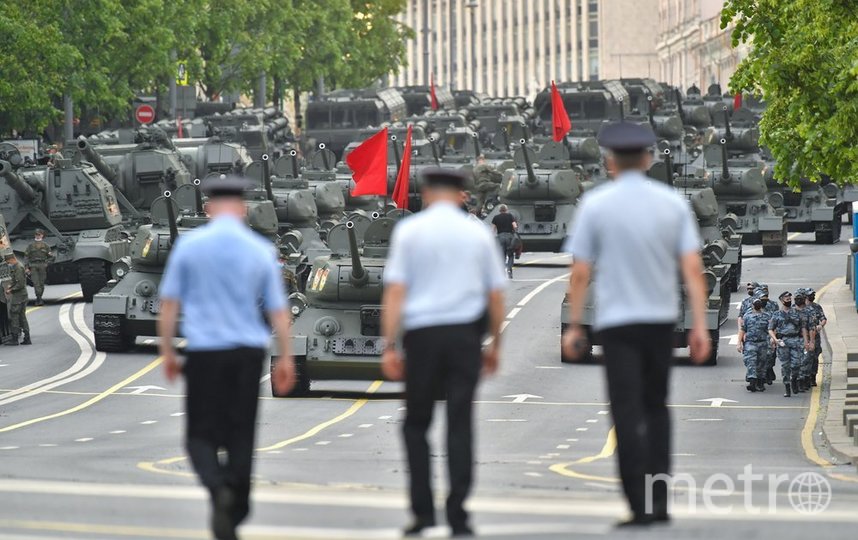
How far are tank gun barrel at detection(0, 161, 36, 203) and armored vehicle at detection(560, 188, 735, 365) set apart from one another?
Result: 11.7 metres

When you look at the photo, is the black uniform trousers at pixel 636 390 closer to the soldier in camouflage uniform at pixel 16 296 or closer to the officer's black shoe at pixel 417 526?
the officer's black shoe at pixel 417 526

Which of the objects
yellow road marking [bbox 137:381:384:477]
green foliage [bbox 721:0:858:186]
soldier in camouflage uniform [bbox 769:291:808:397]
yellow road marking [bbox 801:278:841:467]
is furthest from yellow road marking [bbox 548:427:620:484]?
→ green foliage [bbox 721:0:858:186]

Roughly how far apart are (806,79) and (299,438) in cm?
903

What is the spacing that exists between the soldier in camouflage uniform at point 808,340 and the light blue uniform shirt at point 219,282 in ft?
57.2

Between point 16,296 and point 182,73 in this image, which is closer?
point 16,296

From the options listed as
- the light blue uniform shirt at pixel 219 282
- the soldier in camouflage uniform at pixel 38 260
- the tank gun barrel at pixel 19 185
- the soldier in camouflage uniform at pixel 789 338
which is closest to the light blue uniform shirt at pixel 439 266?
the light blue uniform shirt at pixel 219 282

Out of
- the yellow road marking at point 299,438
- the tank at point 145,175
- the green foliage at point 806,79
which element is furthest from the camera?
the tank at point 145,175

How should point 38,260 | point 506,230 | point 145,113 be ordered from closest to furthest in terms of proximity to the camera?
point 38,260 → point 506,230 → point 145,113

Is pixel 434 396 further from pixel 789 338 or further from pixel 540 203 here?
pixel 540 203

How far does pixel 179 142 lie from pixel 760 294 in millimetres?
26521

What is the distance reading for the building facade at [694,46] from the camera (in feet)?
385

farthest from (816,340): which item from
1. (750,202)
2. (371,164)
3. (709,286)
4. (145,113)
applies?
(145,113)

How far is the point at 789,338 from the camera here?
26.9m

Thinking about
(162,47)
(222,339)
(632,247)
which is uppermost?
(162,47)
